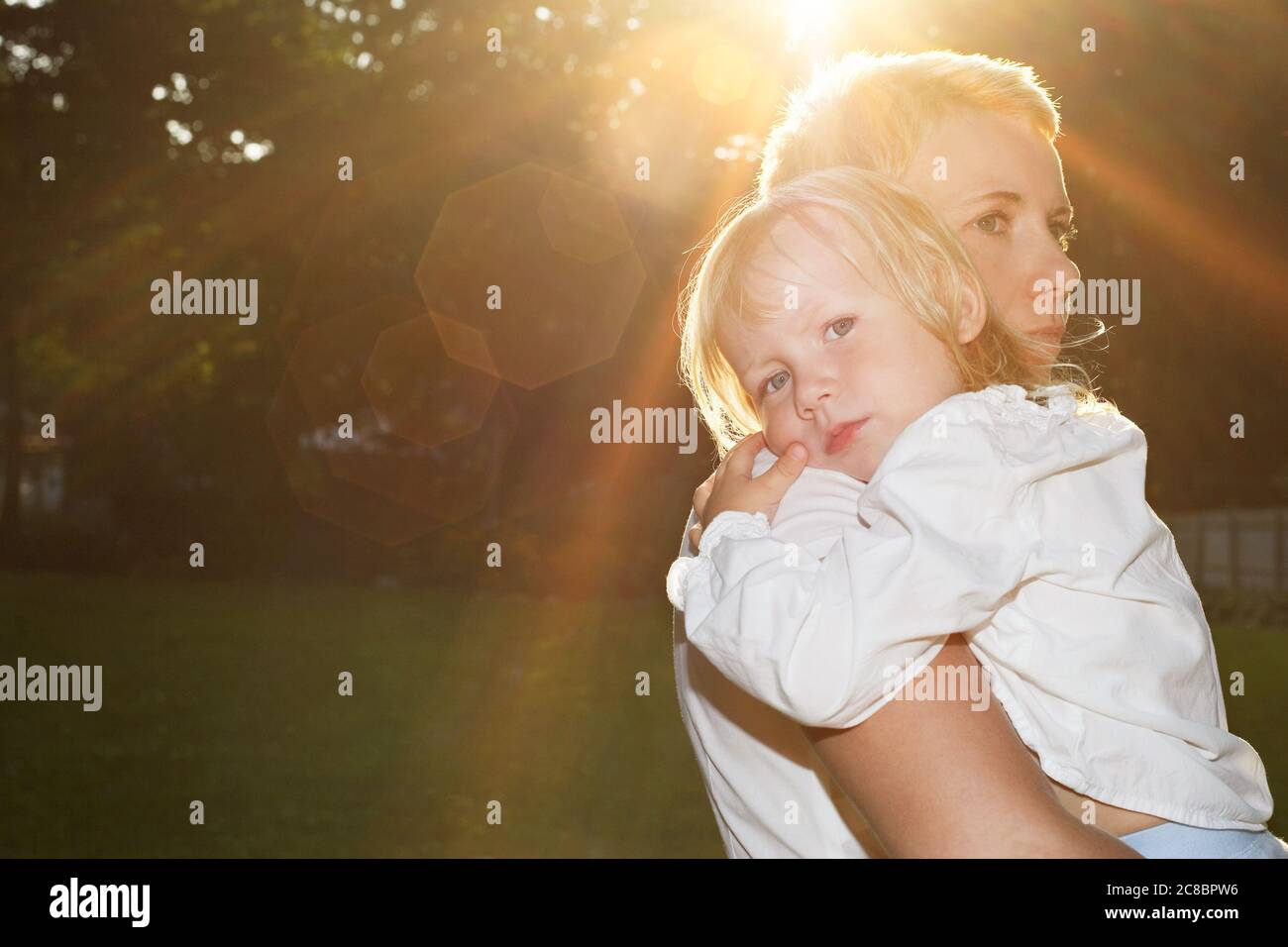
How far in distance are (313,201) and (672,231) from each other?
6.65 metres

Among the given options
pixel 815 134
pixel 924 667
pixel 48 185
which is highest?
pixel 48 185

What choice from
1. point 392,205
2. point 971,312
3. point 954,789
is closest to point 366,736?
point 971,312

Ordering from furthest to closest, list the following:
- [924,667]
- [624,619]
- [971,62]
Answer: [624,619] < [971,62] < [924,667]

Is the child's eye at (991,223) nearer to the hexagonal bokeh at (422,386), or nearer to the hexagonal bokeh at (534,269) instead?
the hexagonal bokeh at (534,269)

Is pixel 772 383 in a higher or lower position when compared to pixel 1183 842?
higher

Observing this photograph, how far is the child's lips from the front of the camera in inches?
75.0

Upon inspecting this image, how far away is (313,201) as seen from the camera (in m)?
22.3

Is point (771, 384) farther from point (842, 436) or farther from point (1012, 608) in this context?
point (1012, 608)

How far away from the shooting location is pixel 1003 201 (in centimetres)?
199

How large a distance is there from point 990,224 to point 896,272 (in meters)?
0.23

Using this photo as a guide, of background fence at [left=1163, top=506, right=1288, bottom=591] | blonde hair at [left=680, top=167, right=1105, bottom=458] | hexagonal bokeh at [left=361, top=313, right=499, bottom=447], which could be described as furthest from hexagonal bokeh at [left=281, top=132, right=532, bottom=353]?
blonde hair at [left=680, top=167, right=1105, bottom=458]

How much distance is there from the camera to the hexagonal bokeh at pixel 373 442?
2442 cm

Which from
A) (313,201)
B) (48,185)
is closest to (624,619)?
(313,201)

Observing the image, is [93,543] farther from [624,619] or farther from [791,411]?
[791,411]
